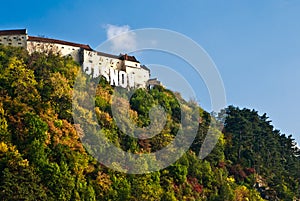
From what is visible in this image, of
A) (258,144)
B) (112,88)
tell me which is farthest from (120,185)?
(258,144)

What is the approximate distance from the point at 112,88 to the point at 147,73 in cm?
594

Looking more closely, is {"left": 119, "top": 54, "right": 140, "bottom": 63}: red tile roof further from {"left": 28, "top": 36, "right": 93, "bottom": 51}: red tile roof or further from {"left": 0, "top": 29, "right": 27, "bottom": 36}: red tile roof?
{"left": 0, "top": 29, "right": 27, "bottom": 36}: red tile roof

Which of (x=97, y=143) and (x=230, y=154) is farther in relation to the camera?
(x=230, y=154)

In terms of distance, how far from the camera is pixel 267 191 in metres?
49.8

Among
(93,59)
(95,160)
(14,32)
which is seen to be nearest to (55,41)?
(93,59)

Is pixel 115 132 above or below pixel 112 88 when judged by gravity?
below

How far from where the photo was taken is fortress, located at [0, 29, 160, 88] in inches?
1850

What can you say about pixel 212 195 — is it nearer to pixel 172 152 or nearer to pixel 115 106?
pixel 172 152

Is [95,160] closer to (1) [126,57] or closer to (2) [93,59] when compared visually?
(2) [93,59]

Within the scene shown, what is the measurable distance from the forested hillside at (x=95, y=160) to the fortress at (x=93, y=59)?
126 cm

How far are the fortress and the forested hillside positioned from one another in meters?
1.26

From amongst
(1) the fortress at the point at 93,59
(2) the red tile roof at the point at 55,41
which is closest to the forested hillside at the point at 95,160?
(1) the fortress at the point at 93,59

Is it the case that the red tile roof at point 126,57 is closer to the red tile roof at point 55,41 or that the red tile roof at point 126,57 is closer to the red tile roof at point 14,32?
the red tile roof at point 55,41

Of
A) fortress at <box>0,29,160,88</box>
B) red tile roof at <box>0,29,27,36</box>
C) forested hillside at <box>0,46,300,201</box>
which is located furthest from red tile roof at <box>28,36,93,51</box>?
forested hillside at <box>0,46,300,201</box>
